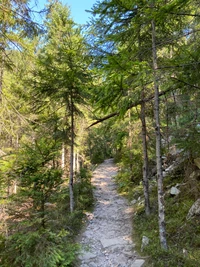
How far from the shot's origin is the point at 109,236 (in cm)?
736

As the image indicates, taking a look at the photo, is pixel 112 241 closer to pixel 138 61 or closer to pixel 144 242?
pixel 144 242

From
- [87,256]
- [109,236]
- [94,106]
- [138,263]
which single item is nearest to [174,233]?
[138,263]

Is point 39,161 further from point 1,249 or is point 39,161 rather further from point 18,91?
point 18,91

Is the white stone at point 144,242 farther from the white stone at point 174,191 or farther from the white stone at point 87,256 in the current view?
the white stone at point 174,191

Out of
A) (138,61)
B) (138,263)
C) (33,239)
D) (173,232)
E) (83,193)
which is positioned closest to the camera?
(33,239)

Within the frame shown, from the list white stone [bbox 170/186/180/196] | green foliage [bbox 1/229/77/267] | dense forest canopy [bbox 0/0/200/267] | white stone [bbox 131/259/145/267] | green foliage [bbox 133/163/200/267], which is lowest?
white stone [bbox 131/259/145/267]

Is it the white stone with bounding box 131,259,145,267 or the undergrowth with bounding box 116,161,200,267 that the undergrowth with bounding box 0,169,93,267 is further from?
the undergrowth with bounding box 116,161,200,267

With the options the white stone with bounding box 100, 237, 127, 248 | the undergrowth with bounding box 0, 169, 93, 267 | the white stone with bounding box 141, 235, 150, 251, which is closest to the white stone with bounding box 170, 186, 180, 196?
the white stone with bounding box 141, 235, 150, 251

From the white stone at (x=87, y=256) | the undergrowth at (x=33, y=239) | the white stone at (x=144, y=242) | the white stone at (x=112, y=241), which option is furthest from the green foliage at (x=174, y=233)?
the undergrowth at (x=33, y=239)

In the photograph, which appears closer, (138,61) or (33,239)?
(33,239)

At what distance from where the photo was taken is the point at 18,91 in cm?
949

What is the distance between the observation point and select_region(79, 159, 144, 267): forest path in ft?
18.6

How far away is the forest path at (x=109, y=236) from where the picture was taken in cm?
568

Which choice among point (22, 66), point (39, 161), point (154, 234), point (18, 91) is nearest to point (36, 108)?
point (18, 91)
